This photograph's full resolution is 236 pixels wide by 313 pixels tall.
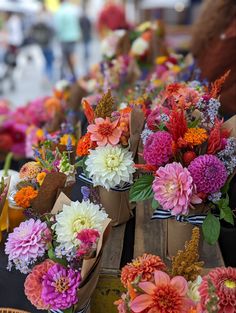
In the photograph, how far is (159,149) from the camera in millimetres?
1098

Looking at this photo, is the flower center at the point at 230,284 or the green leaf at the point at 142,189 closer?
the flower center at the point at 230,284

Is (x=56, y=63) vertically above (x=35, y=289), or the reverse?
(x=56, y=63)

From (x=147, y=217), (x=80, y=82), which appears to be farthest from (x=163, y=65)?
(x=147, y=217)

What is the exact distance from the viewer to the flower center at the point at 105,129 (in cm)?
120

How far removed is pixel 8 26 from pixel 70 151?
22.8 ft

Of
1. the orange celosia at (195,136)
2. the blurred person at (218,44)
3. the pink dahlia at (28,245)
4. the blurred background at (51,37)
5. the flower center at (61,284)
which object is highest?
the blurred background at (51,37)

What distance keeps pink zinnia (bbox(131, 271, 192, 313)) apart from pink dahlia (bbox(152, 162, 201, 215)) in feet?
0.67

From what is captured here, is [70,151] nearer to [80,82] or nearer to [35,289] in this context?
[35,289]

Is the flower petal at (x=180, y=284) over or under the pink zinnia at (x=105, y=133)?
under

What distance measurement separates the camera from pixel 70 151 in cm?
142

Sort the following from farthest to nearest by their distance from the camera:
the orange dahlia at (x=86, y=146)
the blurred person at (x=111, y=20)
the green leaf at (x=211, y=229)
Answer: the blurred person at (x=111, y=20) → the orange dahlia at (x=86, y=146) → the green leaf at (x=211, y=229)

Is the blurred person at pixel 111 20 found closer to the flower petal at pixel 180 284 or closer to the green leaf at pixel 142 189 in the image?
the green leaf at pixel 142 189

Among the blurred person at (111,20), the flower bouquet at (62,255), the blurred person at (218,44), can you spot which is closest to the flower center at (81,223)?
the flower bouquet at (62,255)

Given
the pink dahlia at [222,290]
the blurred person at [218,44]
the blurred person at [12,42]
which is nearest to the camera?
the pink dahlia at [222,290]
